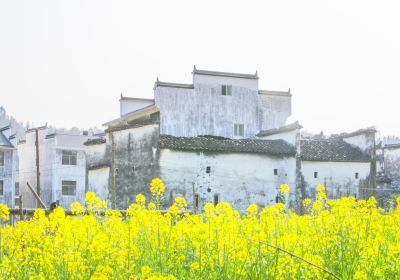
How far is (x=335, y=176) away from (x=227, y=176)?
6909 mm

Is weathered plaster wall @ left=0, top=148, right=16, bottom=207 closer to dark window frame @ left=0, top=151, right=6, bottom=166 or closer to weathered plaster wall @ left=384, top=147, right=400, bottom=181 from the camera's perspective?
dark window frame @ left=0, top=151, right=6, bottom=166

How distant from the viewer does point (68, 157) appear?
4084 centimetres

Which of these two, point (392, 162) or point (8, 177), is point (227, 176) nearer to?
point (8, 177)

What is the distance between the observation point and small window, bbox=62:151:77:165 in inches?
1601

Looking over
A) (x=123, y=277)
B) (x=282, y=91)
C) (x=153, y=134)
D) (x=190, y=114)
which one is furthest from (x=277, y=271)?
(x=282, y=91)

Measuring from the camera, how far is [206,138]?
95.4ft

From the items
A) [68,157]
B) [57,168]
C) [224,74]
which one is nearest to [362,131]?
[224,74]

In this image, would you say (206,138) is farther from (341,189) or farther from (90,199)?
(90,199)

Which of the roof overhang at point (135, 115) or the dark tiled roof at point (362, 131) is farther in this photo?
the dark tiled roof at point (362, 131)

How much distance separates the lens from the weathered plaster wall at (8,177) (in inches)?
1352

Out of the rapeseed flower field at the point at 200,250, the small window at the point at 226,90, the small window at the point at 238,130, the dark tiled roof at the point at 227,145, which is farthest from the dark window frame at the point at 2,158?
the rapeseed flower field at the point at 200,250

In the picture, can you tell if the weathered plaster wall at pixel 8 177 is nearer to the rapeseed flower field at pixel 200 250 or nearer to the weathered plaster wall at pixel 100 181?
the weathered plaster wall at pixel 100 181

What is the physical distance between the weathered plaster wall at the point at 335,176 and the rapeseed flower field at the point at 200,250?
74.2 feet

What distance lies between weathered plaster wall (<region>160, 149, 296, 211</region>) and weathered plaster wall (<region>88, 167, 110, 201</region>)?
5.15 meters
